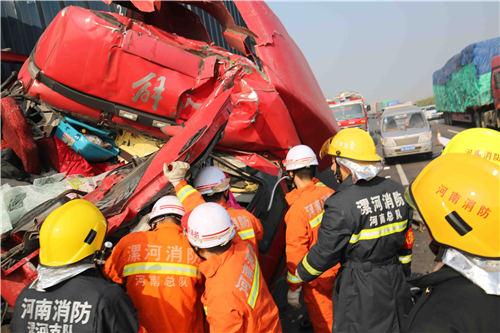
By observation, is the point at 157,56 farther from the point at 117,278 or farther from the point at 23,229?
the point at 117,278

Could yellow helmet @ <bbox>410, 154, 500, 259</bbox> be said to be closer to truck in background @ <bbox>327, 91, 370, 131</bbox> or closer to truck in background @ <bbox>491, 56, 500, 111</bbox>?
truck in background @ <bbox>327, 91, 370, 131</bbox>

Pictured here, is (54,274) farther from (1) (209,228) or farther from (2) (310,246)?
(2) (310,246)

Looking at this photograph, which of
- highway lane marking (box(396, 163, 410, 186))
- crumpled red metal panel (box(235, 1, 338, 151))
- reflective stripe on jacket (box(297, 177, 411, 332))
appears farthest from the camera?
highway lane marking (box(396, 163, 410, 186))

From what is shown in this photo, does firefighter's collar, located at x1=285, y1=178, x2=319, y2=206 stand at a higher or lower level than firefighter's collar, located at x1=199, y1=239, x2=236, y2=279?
lower

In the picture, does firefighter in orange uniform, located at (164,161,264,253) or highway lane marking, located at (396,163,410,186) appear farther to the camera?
highway lane marking, located at (396,163,410,186)

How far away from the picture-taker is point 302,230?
248cm

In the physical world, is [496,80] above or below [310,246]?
below

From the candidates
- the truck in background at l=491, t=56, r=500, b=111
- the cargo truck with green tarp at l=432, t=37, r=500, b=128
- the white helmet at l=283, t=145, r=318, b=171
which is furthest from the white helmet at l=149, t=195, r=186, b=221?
the cargo truck with green tarp at l=432, t=37, r=500, b=128

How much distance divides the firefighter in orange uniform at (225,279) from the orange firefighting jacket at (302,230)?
643mm

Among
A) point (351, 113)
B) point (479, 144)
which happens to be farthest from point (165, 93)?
point (351, 113)

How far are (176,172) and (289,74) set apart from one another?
172 centimetres

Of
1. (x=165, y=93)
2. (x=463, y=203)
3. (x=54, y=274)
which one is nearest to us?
(x=463, y=203)

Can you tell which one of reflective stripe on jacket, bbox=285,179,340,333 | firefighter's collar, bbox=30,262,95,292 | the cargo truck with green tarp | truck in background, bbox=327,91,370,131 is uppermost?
firefighter's collar, bbox=30,262,95,292

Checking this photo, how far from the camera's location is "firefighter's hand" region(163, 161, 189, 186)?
234 cm
